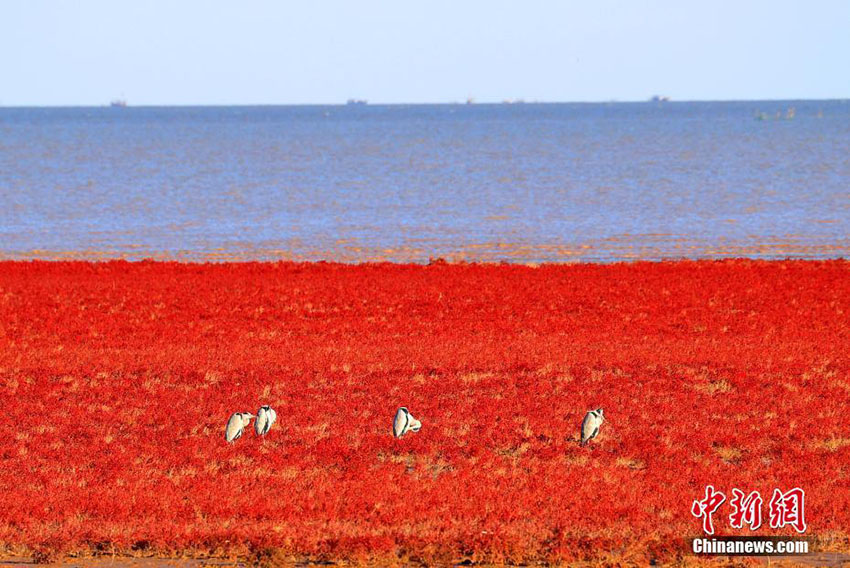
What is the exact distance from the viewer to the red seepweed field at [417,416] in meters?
10.9

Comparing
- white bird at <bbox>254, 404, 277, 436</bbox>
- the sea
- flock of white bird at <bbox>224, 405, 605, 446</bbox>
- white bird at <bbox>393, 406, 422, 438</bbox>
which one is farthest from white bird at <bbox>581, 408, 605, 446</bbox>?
the sea

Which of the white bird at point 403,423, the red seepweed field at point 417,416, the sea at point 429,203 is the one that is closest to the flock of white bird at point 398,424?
the white bird at point 403,423

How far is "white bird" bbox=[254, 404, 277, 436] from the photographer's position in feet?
47.6

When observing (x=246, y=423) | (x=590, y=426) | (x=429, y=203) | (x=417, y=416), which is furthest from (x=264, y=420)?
(x=429, y=203)

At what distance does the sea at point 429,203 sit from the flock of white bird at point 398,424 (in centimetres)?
Answer: 2665

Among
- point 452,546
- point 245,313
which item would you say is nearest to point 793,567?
point 452,546

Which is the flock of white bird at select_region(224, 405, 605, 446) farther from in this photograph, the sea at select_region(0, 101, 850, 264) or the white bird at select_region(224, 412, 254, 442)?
the sea at select_region(0, 101, 850, 264)

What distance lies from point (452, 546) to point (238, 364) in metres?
10.0

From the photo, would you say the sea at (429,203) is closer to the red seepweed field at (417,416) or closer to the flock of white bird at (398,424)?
the red seepweed field at (417,416)

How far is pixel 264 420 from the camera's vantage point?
14.5 metres

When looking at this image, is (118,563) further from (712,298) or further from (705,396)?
(712,298)

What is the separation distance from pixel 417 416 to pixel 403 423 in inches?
69.0

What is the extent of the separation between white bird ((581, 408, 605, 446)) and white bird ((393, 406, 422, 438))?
203 cm

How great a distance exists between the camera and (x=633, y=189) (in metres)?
77.4
